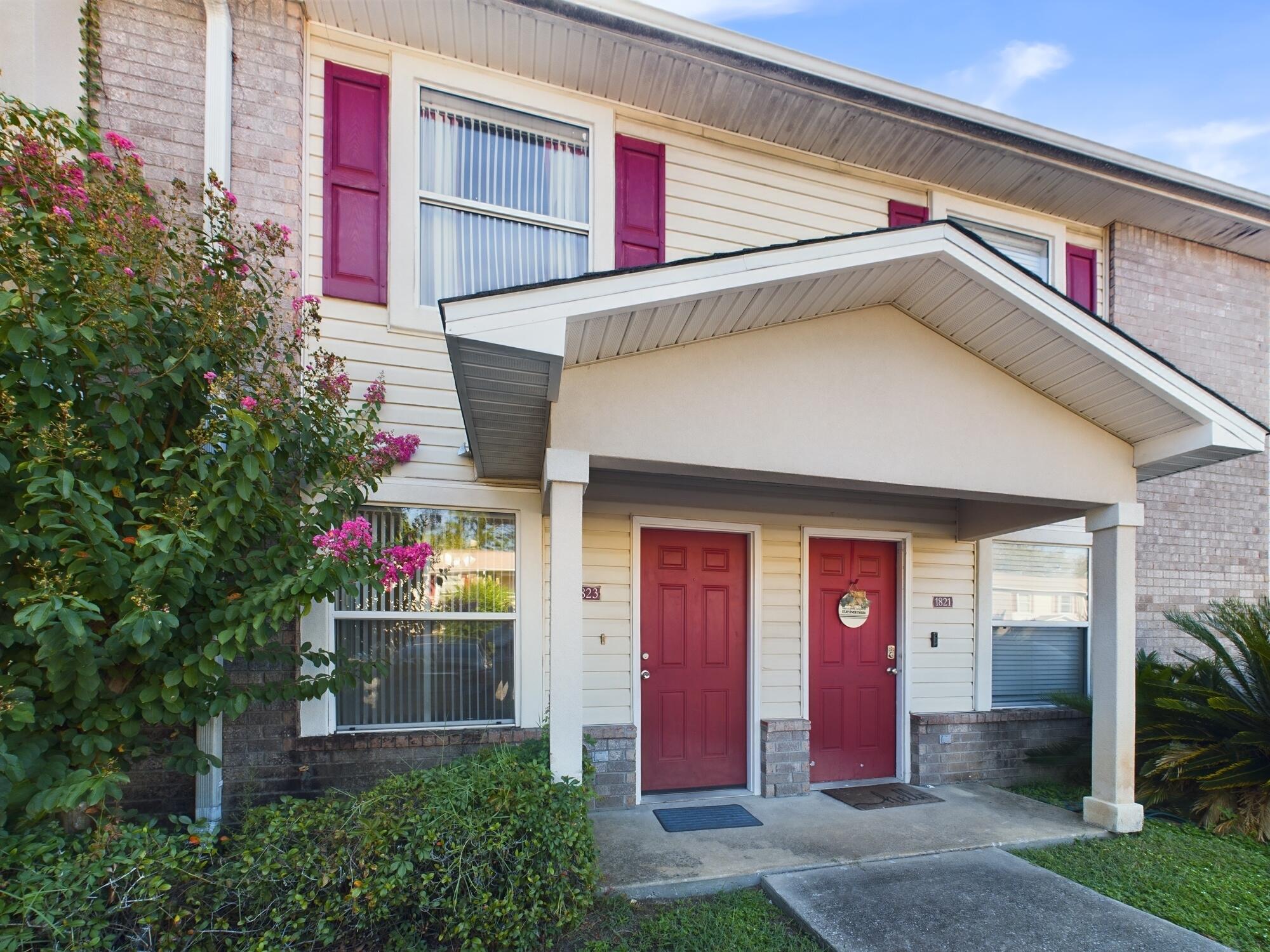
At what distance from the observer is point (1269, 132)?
10.7 meters

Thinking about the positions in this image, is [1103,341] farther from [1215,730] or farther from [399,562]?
[399,562]

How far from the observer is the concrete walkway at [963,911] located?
3.31 meters

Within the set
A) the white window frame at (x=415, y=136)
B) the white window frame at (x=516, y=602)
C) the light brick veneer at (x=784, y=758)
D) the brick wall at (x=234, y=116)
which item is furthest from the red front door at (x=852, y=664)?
the white window frame at (x=415, y=136)

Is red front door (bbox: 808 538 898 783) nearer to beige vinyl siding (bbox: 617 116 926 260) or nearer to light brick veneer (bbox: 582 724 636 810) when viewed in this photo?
light brick veneer (bbox: 582 724 636 810)

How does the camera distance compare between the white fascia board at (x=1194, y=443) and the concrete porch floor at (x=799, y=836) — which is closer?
the concrete porch floor at (x=799, y=836)

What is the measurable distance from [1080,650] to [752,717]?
11.7 ft

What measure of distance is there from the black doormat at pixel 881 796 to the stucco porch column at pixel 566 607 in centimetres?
293

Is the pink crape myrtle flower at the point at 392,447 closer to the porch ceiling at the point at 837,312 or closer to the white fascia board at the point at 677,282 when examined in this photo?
the porch ceiling at the point at 837,312

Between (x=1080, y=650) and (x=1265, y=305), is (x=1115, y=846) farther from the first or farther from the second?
(x=1265, y=305)

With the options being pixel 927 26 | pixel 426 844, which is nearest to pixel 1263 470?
pixel 927 26

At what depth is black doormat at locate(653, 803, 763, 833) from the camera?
15.3ft

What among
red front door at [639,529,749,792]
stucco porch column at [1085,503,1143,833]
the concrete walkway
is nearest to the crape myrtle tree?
red front door at [639,529,749,792]

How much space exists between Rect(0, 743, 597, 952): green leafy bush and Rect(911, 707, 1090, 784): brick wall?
3.82 meters

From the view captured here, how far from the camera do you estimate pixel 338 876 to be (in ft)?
9.88
